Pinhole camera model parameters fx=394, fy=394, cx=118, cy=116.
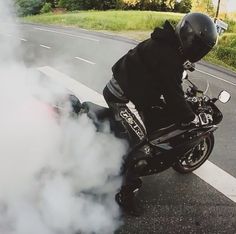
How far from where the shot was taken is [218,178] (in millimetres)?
5211

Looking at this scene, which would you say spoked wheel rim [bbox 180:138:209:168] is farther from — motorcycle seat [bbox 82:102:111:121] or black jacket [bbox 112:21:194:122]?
motorcycle seat [bbox 82:102:111:121]

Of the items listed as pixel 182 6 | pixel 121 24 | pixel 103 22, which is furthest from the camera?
pixel 182 6

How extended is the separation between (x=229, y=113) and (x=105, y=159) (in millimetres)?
3978

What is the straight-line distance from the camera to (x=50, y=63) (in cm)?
1088

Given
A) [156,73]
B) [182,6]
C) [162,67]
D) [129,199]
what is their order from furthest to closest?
[182,6] < [129,199] < [156,73] < [162,67]

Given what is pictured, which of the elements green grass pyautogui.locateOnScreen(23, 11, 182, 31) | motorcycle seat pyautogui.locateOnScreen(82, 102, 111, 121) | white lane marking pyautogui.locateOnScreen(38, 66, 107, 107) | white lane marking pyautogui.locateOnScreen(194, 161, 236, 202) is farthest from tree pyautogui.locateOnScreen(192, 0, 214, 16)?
motorcycle seat pyautogui.locateOnScreen(82, 102, 111, 121)

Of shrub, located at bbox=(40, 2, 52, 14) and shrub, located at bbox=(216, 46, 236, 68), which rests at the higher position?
shrub, located at bbox=(216, 46, 236, 68)

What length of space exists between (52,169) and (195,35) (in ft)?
6.98

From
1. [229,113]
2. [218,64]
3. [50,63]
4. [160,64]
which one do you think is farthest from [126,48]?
[160,64]

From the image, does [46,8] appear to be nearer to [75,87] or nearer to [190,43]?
[75,87]

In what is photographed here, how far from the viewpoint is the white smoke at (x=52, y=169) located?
4082 millimetres

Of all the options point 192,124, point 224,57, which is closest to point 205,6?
point 224,57

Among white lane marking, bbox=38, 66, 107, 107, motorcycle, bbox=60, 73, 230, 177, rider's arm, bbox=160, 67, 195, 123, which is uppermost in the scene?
rider's arm, bbox=160, 67, 195, 123

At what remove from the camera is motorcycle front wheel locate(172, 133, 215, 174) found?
16.8 feet
